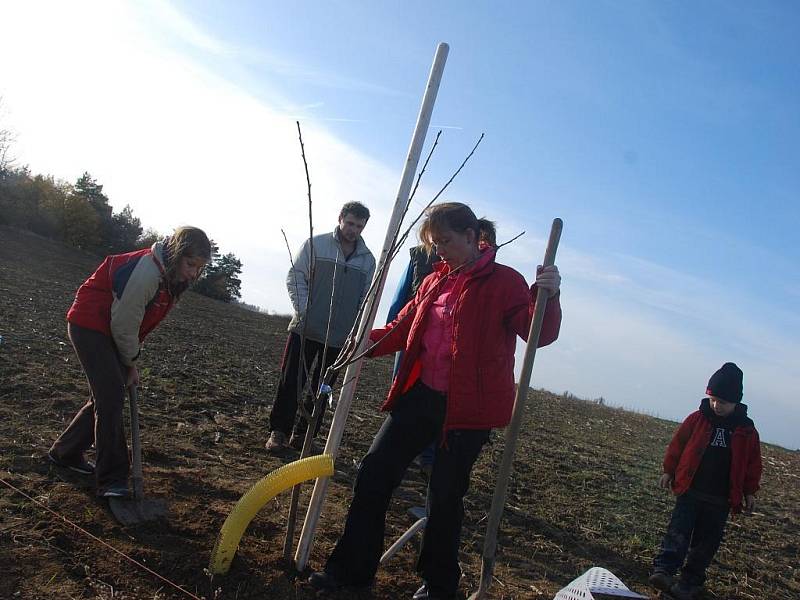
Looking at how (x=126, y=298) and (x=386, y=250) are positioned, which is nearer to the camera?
(x=386, y=250)

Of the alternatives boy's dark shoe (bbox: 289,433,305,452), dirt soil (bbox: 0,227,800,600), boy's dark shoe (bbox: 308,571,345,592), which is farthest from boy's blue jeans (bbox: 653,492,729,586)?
boy's dark shoe (bbox: 289,433,305,452)

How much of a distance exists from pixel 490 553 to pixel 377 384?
9189mm

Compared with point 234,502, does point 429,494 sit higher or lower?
higher

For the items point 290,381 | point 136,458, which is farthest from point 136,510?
point 290,381

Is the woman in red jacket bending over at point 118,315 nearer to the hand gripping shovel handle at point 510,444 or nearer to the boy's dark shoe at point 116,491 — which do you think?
the boy's dark shoe at point 116,491

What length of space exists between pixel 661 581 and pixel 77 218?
32.2 metres

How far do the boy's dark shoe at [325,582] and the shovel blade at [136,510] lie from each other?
1.10 metres

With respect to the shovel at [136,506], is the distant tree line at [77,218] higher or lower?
higher

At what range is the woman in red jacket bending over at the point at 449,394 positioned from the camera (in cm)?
291

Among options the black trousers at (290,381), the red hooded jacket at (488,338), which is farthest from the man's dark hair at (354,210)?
the red hooded jacket at (488,338)

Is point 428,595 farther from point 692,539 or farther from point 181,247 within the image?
point 692,539

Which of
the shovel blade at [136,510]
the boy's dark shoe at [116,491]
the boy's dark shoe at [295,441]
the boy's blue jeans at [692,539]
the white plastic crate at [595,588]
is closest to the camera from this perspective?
the white plastic crate at [595,588]

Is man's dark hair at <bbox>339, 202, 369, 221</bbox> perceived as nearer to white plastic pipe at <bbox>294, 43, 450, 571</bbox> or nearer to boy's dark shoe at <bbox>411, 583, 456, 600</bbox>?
white plastic pipe at <bbox>294, 43, 450, 571</bbox>

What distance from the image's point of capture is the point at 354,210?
5.22 meters
